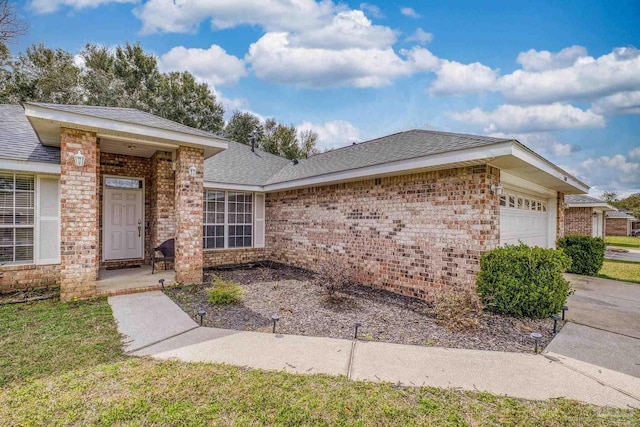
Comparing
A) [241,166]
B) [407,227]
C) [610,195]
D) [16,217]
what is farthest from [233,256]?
[610,195]

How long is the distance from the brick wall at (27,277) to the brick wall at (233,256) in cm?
370

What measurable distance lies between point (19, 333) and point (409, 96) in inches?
494

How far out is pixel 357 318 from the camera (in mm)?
4961

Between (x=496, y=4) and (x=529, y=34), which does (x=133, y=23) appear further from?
(x=529, y=34)

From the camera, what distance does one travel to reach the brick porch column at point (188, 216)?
6723 mm

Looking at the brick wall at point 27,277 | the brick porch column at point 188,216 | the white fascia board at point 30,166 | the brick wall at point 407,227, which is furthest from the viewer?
the brick porch column at point 188,216

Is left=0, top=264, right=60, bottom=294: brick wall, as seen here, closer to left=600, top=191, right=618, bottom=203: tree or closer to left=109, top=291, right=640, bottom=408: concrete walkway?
left=109, top=291, right=640, bottom=408: concrete walkway

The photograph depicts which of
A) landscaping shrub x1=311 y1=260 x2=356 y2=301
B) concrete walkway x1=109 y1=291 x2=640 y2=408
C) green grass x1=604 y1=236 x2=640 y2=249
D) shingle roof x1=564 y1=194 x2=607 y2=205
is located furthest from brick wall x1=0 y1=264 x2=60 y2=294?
green grass x1=604 y1=236 x2=640 y2=249

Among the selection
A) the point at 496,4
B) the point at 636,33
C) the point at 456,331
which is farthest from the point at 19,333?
the point at 636,33

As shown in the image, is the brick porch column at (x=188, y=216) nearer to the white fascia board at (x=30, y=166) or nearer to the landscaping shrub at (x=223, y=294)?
the landscaping shrub at (x=223, y=294)

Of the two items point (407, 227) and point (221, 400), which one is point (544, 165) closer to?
point (407, 227)

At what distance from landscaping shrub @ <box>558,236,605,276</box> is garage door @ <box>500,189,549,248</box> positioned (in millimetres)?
756

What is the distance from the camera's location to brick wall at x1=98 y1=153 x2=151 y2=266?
8.17 metres

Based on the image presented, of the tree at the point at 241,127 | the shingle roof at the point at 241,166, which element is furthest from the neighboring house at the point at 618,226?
the shingle roof at the point at 241,166
